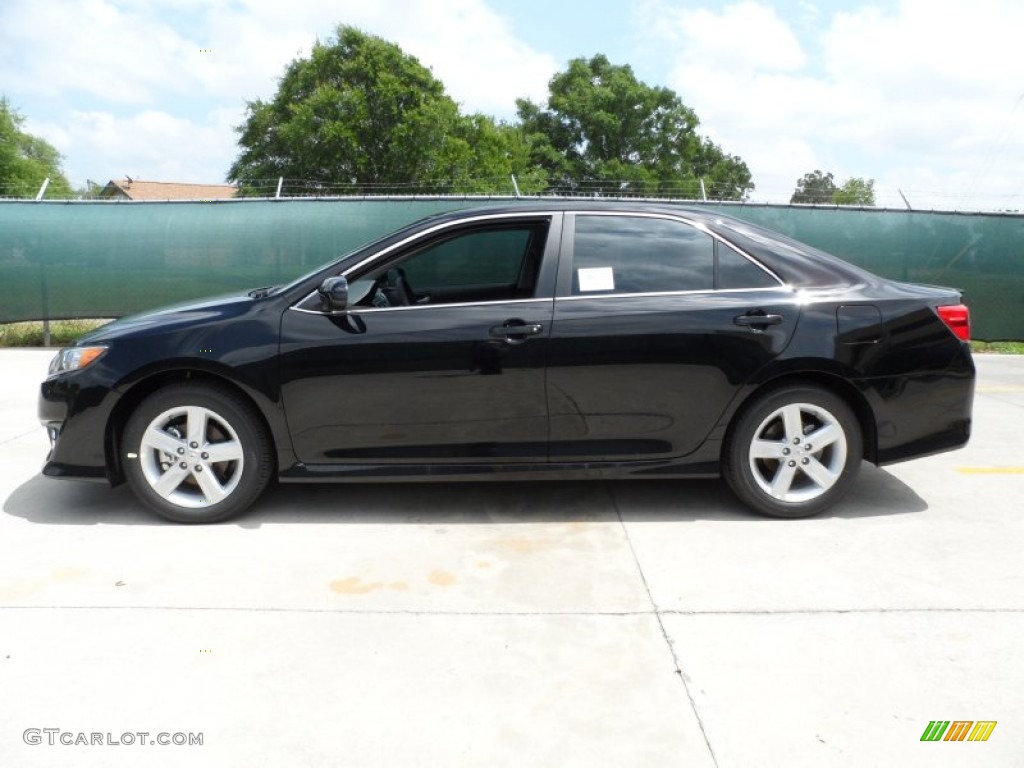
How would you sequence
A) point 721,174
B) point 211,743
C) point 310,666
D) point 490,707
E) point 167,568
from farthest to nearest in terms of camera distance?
1. point 721,174
2. point 167,568
3. point 310,666
4. point 490,707
5. point 211,743

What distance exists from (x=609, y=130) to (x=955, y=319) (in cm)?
4923

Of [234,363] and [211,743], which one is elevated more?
[234,363]

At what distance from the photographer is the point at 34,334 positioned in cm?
1136

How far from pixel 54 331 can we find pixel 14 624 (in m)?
9.53

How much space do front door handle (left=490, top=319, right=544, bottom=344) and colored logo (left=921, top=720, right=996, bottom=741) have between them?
2.34 meters

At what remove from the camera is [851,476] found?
432cm

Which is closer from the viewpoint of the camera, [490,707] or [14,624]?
[490,707]

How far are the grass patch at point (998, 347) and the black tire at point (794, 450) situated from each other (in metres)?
8.60

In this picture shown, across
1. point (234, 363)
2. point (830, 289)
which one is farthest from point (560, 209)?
point (234, 363)

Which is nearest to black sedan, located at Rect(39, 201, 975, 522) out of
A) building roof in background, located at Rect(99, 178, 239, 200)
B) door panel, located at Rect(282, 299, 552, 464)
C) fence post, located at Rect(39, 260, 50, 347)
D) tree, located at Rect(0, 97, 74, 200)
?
door panel, located at Rect(282, 299, 552, 464)

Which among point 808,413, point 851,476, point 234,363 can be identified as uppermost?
point 234,363

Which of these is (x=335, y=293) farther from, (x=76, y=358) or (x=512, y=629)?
(x=512, y=629)

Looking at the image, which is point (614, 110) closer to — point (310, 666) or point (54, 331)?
point (54, 331)

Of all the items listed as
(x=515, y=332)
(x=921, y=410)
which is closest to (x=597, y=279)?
(x=515, y=332)
